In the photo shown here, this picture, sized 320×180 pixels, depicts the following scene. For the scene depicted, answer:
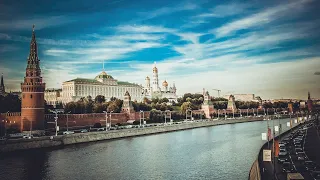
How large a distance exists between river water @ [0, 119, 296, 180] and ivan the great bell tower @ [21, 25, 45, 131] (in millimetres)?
9166

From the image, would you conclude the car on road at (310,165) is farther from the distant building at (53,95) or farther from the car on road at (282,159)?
the distant building at (53,95)

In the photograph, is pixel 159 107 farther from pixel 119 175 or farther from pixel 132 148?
pixel 119 175

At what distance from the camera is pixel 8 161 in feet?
83.9

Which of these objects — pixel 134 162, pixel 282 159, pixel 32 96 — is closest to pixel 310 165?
pixel 282 159

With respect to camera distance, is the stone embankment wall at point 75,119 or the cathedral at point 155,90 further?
the cathedral at point 155,90

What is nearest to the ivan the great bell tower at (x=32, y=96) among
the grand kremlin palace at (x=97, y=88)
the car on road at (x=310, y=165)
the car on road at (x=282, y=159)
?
the car on road at (x=282, y=159)

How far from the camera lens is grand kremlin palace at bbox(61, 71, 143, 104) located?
Answer: 99.1 metres

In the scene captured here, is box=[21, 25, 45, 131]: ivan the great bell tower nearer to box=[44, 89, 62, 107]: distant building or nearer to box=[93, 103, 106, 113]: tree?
box=[93, 103, 106, 113]: tree

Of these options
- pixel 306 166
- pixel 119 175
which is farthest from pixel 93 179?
pixel 306 166

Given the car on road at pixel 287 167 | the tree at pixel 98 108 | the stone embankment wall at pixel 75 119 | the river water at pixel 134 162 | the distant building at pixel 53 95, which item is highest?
the distant building at pixel 53 95

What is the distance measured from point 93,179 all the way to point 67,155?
941 centimetres

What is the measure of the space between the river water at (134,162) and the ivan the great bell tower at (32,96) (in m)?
9.17

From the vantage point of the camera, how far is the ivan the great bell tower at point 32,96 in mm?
39781

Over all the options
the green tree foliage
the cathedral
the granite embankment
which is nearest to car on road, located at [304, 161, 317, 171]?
the granite embankment
